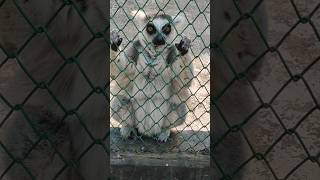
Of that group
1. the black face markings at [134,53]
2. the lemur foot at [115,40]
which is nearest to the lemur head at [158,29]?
the black face markings at [134,53]

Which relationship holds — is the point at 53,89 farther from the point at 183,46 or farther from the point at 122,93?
the point at 122,93

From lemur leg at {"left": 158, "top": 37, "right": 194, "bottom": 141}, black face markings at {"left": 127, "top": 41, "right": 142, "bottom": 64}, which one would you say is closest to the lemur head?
black face markings at {"left": 127, "top": 41, "right": 142, "bottom": 64}

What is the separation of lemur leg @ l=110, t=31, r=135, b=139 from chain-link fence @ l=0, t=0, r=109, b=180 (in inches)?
137

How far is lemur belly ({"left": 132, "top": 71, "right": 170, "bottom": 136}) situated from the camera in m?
5.66

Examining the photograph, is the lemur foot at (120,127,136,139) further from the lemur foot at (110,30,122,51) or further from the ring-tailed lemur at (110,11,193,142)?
the lemur foot at (110,30,122,51)

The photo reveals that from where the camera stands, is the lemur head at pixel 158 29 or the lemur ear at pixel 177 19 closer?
the lemur head at pixel 158 29

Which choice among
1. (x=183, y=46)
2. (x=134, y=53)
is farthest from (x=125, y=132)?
(x=183, y=46)

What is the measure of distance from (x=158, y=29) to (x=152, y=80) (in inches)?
17.8

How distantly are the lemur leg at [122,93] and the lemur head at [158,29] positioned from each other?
28 centimetres

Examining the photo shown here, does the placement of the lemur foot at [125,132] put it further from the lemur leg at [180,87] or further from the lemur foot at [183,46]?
the lemur foot at [183,46]

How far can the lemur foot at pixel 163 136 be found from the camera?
5.82 meters

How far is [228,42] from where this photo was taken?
1.80m

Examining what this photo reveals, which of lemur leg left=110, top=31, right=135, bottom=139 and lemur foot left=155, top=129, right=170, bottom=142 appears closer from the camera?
lemur leg left=110, top=31, right=135, bottom=139

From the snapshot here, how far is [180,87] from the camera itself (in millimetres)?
5750
